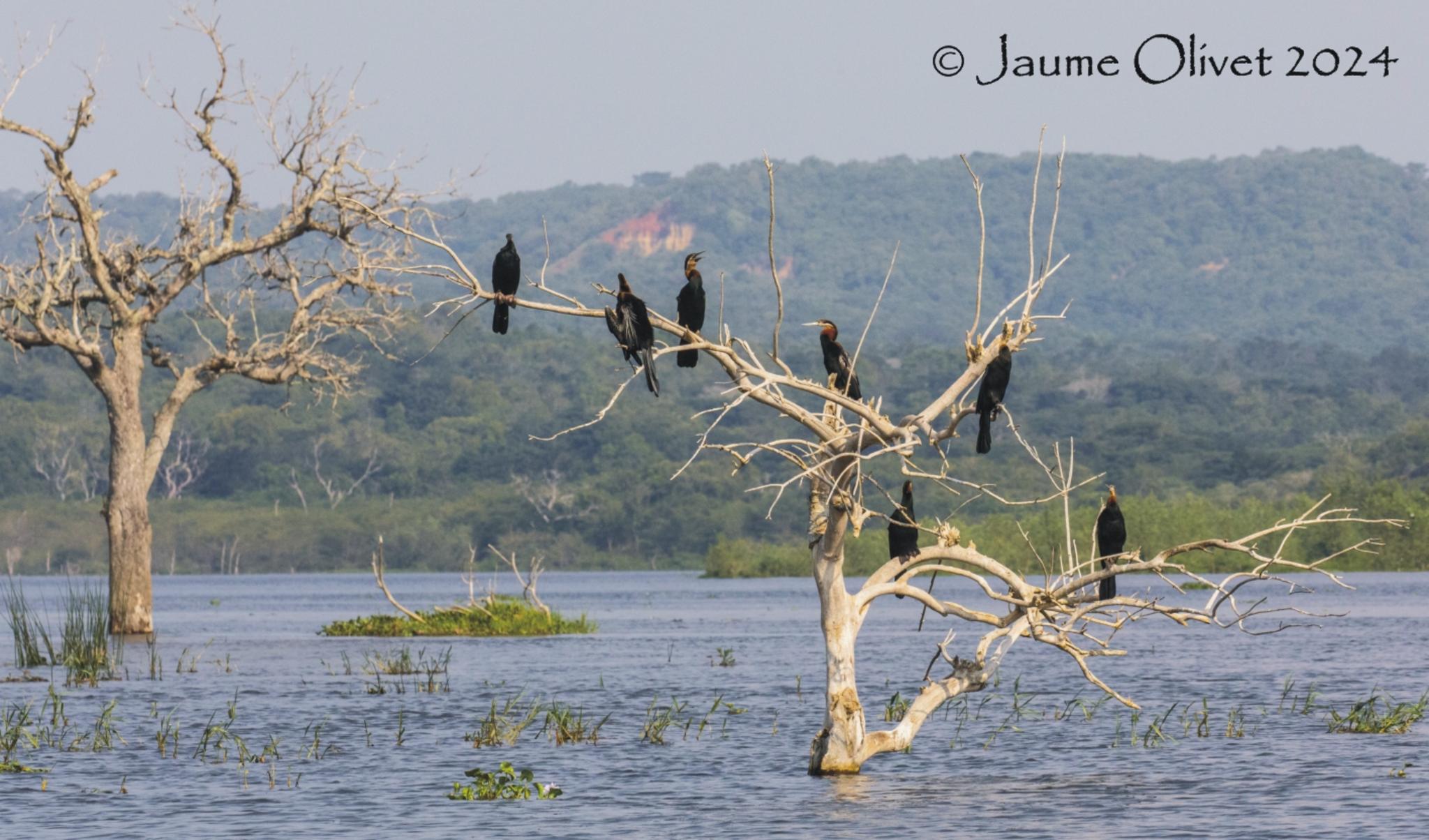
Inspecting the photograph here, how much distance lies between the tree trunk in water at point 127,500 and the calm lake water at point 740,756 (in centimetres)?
104

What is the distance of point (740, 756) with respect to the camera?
2111cm

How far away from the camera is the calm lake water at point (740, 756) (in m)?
16.8

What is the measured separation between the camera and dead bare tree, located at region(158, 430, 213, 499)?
130 meters

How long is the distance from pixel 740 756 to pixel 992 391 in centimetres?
720

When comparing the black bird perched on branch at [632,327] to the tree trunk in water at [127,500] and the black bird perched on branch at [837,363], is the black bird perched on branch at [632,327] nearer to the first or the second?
the black bird perched on branch at [837,363]

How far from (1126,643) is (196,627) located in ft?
83.6

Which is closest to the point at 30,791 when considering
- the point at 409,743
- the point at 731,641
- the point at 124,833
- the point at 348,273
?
the point at 124,833

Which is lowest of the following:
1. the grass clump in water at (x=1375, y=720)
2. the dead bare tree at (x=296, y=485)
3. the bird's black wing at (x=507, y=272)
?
the grass clump in water at (x=1375, y=720)

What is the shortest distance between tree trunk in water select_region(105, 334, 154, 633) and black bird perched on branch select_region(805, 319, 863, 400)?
22.9m

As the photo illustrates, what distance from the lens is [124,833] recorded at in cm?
1644

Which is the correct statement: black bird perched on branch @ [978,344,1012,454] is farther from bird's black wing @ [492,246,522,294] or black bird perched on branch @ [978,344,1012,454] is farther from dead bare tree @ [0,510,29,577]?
dead bare tree @ [0,510,29,577]

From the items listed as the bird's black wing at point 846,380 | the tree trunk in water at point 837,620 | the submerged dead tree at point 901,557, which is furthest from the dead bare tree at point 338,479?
the bird's black wing at point 846,380

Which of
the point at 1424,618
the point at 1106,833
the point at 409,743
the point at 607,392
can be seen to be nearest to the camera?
the point at 1106,833

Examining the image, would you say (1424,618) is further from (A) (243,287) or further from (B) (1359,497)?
(B) (1359,497)
